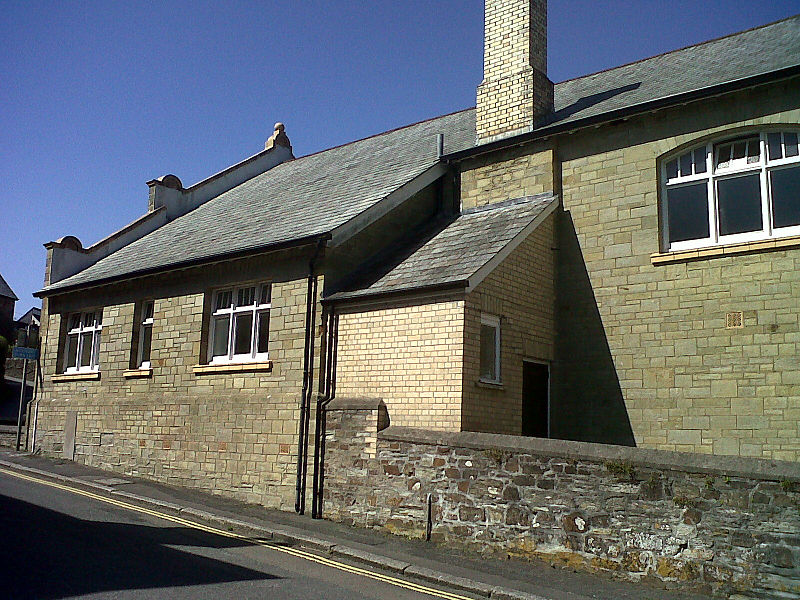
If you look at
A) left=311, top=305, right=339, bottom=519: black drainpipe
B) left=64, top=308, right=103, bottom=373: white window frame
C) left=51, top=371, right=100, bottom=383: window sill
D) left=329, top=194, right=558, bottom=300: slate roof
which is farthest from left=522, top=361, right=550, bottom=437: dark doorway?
left=64, top=308, right=103, bottom=373: white window frame

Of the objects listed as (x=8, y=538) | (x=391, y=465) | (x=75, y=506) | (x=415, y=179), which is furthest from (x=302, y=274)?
(x=8, y=538)

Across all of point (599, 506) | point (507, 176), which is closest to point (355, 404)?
point (599, 506)

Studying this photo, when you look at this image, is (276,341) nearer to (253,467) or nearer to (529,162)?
(253,467)

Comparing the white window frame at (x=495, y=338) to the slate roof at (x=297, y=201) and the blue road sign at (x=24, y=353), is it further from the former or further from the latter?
the blue road sign at (x=24, y=353)

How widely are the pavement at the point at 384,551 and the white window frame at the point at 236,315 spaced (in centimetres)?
288

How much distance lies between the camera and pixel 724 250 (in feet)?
38.7

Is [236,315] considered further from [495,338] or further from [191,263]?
[495,338]

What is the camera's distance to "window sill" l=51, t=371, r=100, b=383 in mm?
19025

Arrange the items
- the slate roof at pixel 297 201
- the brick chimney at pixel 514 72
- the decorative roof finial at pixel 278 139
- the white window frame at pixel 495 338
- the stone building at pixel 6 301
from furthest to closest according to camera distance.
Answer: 1. the stone building at pixel 6 301
2. the decorative roof finial at pixel 278 139
3. the slate roof at pixel 297 201
4. the brick chimney at pixel 514 72
5. the white window frame at pixel 495 338

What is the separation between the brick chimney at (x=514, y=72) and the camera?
15.4 meters

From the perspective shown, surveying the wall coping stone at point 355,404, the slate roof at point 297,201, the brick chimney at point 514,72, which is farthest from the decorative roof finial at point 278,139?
the wall coping stone at point 355,404

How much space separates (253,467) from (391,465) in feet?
13.1

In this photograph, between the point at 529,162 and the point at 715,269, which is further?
the point at 529,162

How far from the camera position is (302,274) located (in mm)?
14172
